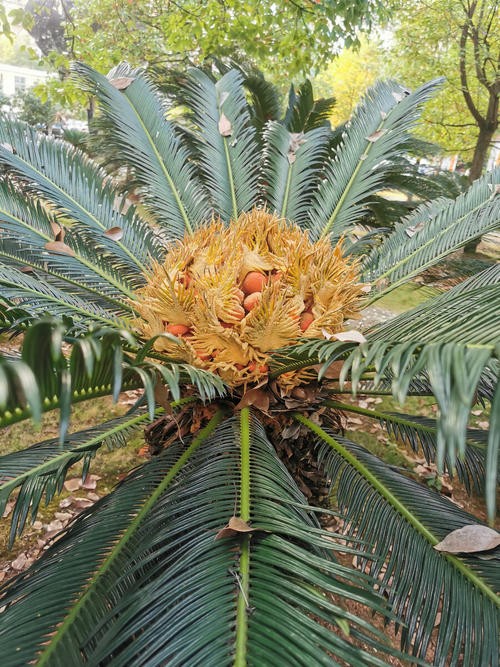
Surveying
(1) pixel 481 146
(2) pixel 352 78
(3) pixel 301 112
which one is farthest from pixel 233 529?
(2) pixel 352 78

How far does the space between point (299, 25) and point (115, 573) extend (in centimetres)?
515

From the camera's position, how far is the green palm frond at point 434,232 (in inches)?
73.9

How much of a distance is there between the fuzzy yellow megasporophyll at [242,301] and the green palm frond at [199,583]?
0.29m

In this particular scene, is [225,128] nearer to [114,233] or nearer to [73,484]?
[114,233]

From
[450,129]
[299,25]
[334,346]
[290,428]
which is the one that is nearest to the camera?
[334,346]

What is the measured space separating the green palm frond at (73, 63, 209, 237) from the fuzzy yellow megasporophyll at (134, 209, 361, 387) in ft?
2.14

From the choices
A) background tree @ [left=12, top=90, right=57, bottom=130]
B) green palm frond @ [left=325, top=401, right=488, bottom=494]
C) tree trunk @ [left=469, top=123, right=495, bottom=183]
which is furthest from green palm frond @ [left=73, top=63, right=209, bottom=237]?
background tree @ [left=12, top=90, right=57, bottom=130]

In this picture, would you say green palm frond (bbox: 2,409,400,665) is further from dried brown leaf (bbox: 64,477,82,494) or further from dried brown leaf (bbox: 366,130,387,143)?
dried brown leaf (bbox: 366,130,387,143)

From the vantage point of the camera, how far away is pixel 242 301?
4.96 feet

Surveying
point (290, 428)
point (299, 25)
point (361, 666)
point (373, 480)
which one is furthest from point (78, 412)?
point (299, 25)

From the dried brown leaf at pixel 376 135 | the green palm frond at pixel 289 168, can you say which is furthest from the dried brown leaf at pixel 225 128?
the dried brown leaf at pixel 376 135

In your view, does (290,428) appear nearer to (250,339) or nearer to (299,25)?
(250,339)

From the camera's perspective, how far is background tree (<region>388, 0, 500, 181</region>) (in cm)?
647

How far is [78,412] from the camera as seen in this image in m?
3.32
